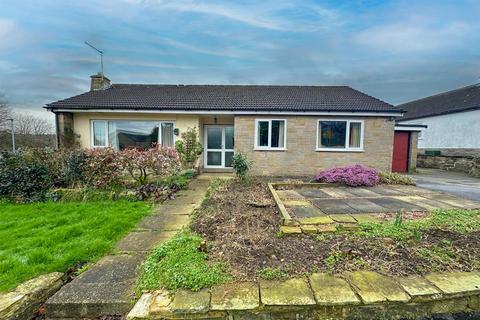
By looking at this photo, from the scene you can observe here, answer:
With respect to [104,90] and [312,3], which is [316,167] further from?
[104,90]

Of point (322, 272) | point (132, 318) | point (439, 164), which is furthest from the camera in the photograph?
point (439, 164)

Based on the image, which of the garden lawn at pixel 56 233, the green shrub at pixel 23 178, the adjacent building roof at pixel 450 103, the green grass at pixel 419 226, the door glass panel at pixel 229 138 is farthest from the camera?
the adjacent building roof at pixel 450 103

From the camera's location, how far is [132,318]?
6.31ft

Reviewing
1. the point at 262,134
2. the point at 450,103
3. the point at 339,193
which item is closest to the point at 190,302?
the point at 339,193

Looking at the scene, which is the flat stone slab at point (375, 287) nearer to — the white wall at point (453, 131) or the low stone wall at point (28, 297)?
the low stone wall at point (28, 297)

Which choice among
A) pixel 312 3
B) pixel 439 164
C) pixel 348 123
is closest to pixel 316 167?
pixel 348 123

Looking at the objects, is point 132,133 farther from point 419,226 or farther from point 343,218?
point 419,226

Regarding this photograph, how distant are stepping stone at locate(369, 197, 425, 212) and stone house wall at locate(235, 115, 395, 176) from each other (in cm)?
481

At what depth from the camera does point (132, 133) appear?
11.4 m

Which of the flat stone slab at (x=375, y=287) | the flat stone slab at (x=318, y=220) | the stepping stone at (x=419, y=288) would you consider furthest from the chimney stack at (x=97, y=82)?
the stepping stone at (x=419, y=288)

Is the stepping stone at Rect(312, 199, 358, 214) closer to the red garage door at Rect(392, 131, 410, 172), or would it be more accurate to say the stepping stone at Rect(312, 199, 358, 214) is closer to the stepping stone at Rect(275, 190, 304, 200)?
the stepping stone at Rect(275, 190, 304, 200)

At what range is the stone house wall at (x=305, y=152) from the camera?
1034 centimetres

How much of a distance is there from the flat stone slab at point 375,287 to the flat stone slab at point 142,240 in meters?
2.86

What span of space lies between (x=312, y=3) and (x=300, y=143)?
5.95 meters
